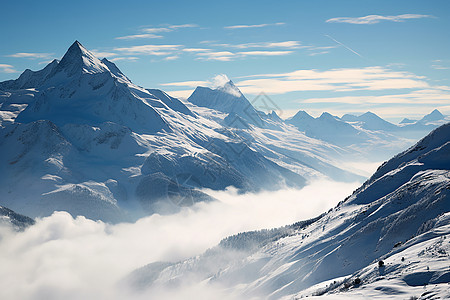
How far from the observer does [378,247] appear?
100875mm

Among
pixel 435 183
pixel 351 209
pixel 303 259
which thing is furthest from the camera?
pixel 351 209

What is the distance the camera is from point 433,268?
56.4m

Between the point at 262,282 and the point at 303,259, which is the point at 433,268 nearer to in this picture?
the point at 303,259

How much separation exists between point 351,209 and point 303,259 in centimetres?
2469

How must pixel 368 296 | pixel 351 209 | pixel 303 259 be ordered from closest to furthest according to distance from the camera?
pixel 368 296, pixel 303 259, pixel 351 209

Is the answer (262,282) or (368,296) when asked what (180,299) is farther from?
(368,296)

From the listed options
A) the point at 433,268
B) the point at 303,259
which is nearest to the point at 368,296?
the point at 433,268

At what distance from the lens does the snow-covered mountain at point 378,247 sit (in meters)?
58.6

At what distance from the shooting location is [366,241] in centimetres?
10725

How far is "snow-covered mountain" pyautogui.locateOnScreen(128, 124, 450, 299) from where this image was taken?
192 feet

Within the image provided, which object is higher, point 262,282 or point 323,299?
point 323,299

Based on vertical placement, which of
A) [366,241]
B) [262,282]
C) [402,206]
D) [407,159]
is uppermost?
[407,159]

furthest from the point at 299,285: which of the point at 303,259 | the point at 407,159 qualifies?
the point at 407,159

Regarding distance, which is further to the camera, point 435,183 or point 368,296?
point 435,183
